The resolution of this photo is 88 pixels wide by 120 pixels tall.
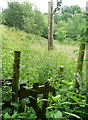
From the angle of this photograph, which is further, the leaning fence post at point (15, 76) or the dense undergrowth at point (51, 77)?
the leaning fence post at point (15, 76)

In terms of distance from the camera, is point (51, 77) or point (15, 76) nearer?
point (15, 76)

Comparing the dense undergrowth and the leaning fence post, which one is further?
the leaning fence post

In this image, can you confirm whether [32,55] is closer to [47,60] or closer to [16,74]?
[47,60]

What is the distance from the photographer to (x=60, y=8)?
5.39 m

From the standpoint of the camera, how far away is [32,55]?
2.80 metres

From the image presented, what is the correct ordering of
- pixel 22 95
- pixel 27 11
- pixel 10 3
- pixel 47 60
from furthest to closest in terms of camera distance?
pixel 27 11 → pixel 10 3 → pixel 47 60 → pixel 22 95

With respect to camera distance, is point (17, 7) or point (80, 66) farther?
point (17, 7)

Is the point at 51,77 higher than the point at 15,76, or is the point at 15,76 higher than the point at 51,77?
the point at 15,76

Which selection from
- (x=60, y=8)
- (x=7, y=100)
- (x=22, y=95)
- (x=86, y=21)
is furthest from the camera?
(x=60, y=8)

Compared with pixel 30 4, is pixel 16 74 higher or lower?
lower

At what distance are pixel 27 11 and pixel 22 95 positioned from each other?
12.1m

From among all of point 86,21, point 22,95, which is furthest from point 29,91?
point 86,21

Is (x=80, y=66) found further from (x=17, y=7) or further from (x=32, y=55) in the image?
(x=17, y=7)

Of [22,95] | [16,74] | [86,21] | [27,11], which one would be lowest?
[22,95]
